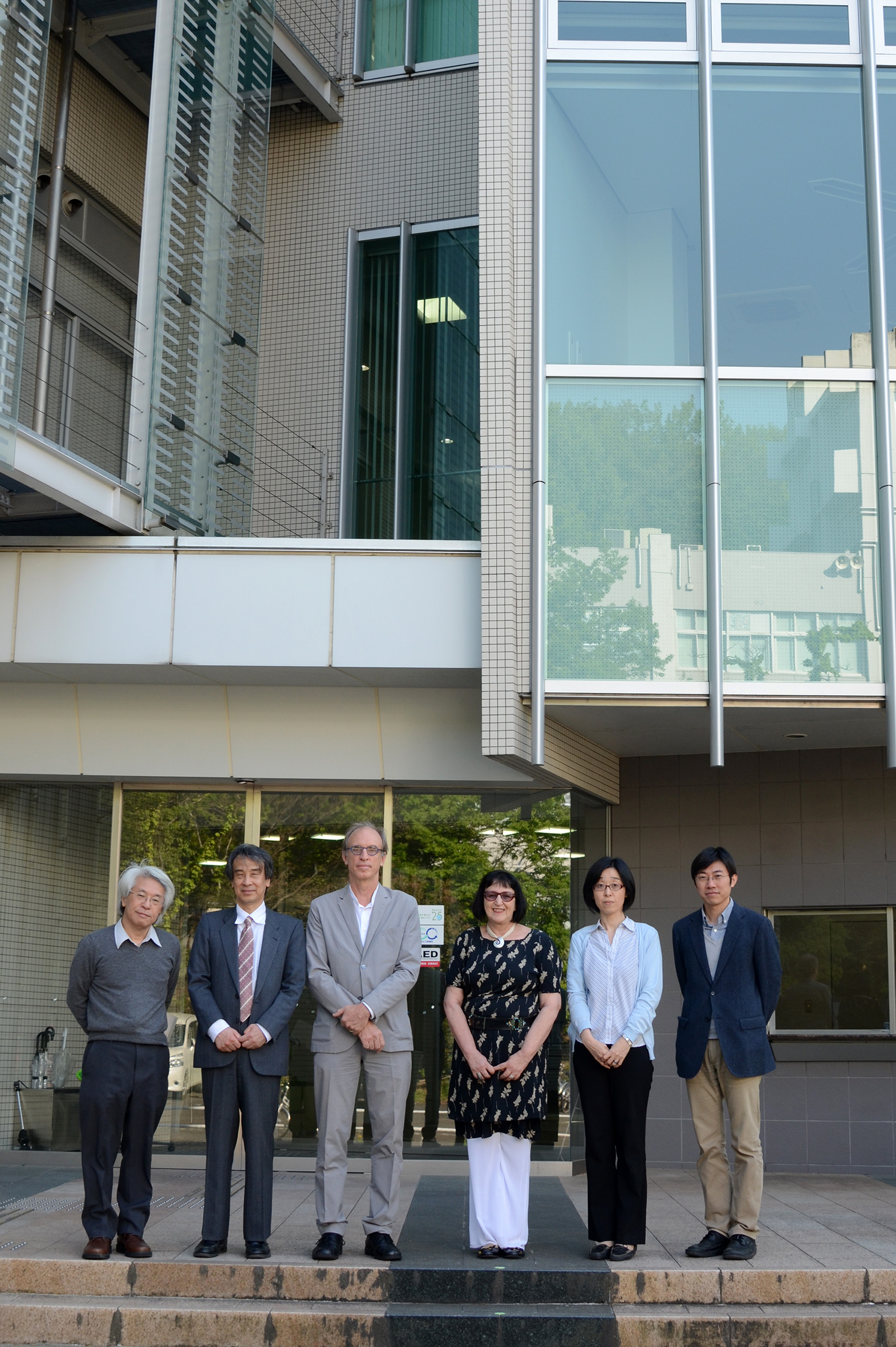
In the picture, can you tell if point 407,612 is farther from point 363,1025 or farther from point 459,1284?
point 459,1284

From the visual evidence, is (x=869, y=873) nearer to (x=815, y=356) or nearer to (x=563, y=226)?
(x=815, y=356)

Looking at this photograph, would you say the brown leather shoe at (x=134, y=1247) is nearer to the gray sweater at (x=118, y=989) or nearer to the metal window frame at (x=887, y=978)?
the gray sweater at (x=118, y=989)

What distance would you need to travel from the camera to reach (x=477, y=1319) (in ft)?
17.3

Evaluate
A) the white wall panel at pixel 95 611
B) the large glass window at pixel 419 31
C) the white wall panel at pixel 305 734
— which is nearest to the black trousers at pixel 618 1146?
the white wall panel at pixel 305 734

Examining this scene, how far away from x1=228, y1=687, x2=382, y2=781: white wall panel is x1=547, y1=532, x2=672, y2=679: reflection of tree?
170cm

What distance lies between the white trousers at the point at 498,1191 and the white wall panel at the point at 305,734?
345 cm

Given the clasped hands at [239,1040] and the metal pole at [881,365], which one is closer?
the clasped hands at [239,1040]

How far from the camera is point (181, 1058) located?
8.77m

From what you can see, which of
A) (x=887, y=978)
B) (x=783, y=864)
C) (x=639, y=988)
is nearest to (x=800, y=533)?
(x=783, y=864)

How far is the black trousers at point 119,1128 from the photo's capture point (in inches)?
225

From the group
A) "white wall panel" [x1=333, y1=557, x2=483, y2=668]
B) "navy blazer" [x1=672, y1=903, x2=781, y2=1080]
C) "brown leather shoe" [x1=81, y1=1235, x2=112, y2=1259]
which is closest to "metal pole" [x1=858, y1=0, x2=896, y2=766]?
"navy blazer" [x1=672, y1=903, x2=781, y2=1080]

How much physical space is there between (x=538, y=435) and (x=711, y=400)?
1.04 meters

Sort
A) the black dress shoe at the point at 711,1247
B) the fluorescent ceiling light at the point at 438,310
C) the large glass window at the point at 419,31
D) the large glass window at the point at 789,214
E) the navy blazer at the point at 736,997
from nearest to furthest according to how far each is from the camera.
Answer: the black dress shoe at the point at 711,1247
the navy blazer at the point at 736,997
the large glass window at the point at 789,214
the fluorescent ceiling light at the point at 438,310
the large glass window at the point at 419,31

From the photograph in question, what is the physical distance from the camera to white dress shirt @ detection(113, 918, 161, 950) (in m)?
5.98
